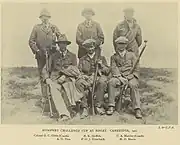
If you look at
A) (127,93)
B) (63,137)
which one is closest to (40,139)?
(63,137)

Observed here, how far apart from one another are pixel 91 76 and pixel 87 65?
0.02 meters

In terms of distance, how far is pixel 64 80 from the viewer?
1.46ft

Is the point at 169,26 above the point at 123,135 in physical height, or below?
above

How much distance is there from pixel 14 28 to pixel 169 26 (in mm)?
209

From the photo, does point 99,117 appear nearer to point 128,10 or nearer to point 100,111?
point 100,111

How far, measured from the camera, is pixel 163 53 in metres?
0.44

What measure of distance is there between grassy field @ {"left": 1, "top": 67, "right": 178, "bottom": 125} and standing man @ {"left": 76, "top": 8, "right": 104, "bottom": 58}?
0.22 feet

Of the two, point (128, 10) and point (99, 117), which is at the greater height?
point (128, 10)

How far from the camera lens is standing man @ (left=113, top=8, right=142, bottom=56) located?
0.44 metres

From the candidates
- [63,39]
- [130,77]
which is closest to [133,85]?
[130,77]

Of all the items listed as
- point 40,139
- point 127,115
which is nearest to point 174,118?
point 127,115

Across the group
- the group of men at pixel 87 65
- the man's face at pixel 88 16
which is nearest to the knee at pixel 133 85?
the group of men at pixel 87 65

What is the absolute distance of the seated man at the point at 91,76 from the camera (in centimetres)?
44

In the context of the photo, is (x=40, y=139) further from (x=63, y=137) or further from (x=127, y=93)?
(x=127, y=93)
